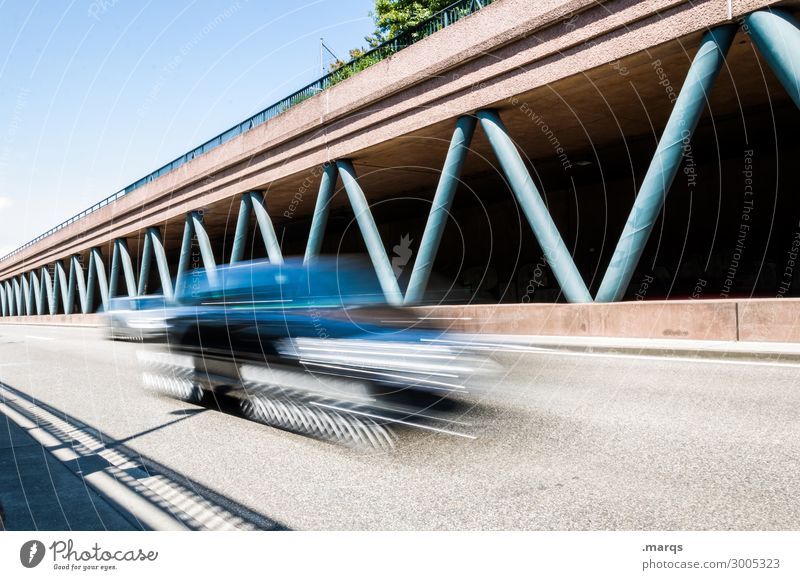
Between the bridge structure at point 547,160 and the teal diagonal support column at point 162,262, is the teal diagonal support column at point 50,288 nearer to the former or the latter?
the bridge structure at point 547,160

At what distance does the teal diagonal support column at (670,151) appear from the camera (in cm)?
1107

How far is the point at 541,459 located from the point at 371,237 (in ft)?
49.5

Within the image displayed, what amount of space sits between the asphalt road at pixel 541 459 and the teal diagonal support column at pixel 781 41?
566 cm

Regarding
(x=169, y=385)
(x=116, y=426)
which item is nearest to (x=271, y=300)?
(x=116, y=426)

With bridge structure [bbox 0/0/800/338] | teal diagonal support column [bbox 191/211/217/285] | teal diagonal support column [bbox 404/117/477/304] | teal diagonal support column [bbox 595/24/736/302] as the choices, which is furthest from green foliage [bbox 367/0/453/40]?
teal diagonal support column [bbox 595/24/736/302]

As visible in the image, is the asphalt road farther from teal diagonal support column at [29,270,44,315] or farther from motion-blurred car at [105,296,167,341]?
teal diagonal support column at [29,270,44,315]

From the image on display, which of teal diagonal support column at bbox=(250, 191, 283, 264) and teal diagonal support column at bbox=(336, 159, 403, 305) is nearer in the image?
teal diagonal support column at bbox=(336, 159, 403, 305)

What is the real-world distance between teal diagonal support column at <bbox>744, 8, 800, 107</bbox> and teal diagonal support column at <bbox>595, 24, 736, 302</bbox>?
0.70m

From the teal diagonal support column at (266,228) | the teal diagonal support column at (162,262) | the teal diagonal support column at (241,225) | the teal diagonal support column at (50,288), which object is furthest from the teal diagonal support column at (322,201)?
the teal diagonal support column at (50,288)

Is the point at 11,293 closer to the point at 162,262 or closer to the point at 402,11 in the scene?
the point at 162,262

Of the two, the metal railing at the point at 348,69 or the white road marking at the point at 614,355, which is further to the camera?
the metal railing at the point at 348,69

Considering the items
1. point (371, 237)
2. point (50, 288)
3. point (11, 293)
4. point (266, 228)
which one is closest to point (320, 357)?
point (371, 237)

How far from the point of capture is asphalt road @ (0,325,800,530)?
3436mm

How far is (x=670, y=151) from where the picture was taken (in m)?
11.7
